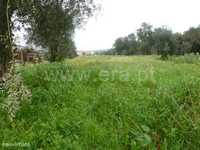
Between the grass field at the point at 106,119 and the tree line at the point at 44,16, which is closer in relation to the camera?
the grass field at the point at 106,119

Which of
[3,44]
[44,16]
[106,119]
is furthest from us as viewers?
[44,16]

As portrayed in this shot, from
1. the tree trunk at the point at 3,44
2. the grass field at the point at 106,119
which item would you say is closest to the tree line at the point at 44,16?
the tree trunk at the point at 3,44

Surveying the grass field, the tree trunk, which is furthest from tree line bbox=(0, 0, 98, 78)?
the grass field

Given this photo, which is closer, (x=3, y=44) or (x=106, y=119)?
(x=106, y=119)

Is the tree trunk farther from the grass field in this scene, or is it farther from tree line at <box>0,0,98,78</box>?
the grass field

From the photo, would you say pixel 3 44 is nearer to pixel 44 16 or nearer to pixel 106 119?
pixel 44 16

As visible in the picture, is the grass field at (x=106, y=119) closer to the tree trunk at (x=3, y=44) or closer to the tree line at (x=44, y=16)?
the tree trunk at (x=3, y=44)

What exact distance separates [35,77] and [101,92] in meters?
2.75

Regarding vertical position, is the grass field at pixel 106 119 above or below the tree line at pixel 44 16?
below

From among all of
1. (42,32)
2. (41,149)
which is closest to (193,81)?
(41,149)

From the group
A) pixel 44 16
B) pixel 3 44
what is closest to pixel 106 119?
pixel 3 44

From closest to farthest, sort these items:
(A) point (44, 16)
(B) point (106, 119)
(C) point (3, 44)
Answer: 1. (B) point (106, 119)
2. (C) point (3, 44)
3. (A) point (44, 16)

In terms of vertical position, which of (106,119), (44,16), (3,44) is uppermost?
Answer: (44,16)

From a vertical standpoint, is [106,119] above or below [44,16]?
below
